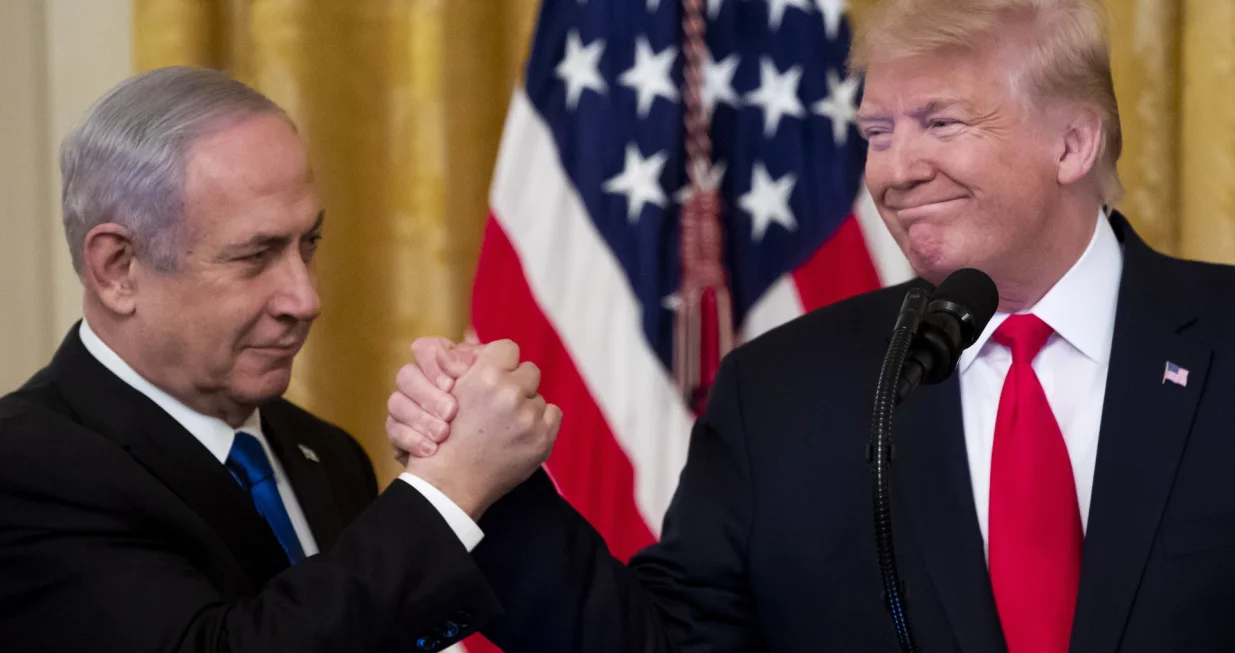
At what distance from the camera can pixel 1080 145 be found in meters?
1.92

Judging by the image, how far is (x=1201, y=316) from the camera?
1.87 meters

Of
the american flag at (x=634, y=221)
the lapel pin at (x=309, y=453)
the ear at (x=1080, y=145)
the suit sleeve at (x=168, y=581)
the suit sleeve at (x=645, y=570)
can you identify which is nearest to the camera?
the suit sleeve at (x=168, y=581)

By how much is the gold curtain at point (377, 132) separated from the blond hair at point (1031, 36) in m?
1.43

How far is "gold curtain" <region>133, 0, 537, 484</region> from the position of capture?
3.18m

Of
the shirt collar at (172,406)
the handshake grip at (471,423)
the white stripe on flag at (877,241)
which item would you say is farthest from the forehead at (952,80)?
the white stripe on flag at (877,241)

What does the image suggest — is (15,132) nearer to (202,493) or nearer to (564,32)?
(564,32)

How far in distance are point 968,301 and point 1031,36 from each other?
68cm

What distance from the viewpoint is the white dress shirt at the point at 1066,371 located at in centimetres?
182

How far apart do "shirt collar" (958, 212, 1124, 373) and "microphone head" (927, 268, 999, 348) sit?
46 centimetres

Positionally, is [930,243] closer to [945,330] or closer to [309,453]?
[945,330]

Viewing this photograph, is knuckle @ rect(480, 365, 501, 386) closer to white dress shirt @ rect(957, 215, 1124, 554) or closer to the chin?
the chin

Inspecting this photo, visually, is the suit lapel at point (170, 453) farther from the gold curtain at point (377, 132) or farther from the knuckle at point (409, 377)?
the gold curtain at point (377, 132)

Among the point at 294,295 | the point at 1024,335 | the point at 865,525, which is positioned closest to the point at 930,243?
the point at 1024,335

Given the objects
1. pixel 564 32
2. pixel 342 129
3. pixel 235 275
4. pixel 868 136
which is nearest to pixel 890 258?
pixel 564 32
